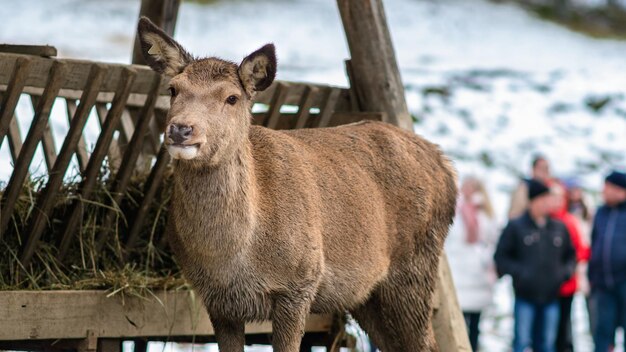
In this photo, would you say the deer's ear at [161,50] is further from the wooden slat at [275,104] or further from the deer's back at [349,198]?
the wooden slat at [275,104]

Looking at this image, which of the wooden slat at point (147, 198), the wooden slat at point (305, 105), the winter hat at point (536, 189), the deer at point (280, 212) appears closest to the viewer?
the deer at point (280, 212)

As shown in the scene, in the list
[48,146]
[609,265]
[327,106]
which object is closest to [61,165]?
[48,146]

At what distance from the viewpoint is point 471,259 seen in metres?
13.3

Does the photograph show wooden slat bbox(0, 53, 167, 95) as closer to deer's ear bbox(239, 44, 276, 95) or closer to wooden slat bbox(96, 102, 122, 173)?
wooden slat bbox(96, 102, 122, 173)

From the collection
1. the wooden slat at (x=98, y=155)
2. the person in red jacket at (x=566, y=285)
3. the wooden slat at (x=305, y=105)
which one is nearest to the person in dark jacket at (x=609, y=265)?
the person in red jacket at (x=566, y=285)

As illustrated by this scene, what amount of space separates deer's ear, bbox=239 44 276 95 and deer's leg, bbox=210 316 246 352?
115cm

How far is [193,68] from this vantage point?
20.8 ft

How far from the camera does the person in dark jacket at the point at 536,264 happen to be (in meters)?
12.5

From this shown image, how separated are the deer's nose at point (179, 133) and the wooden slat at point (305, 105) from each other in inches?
98.7

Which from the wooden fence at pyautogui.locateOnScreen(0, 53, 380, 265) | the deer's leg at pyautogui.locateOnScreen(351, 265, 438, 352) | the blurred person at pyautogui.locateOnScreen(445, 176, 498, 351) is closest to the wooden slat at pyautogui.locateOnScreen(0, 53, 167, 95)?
the wooden fence at pyautogui.locateOnScreen(0, 53, 380, 265)

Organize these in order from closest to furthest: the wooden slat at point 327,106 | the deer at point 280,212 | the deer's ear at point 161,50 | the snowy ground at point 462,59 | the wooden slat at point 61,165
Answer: the deer at point 280,212 < the deer's ear at point 161,50 < the wooden slat at point 61,165 < the wooden slat at point 327,106 < the snowy ground at point 462,59

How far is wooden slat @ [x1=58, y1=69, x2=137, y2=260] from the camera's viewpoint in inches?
292

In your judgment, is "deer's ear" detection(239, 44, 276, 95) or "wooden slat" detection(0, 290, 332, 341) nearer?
"deer's ear" detection(239, 44, 276, 95)

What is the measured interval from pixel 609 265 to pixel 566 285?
60cm
